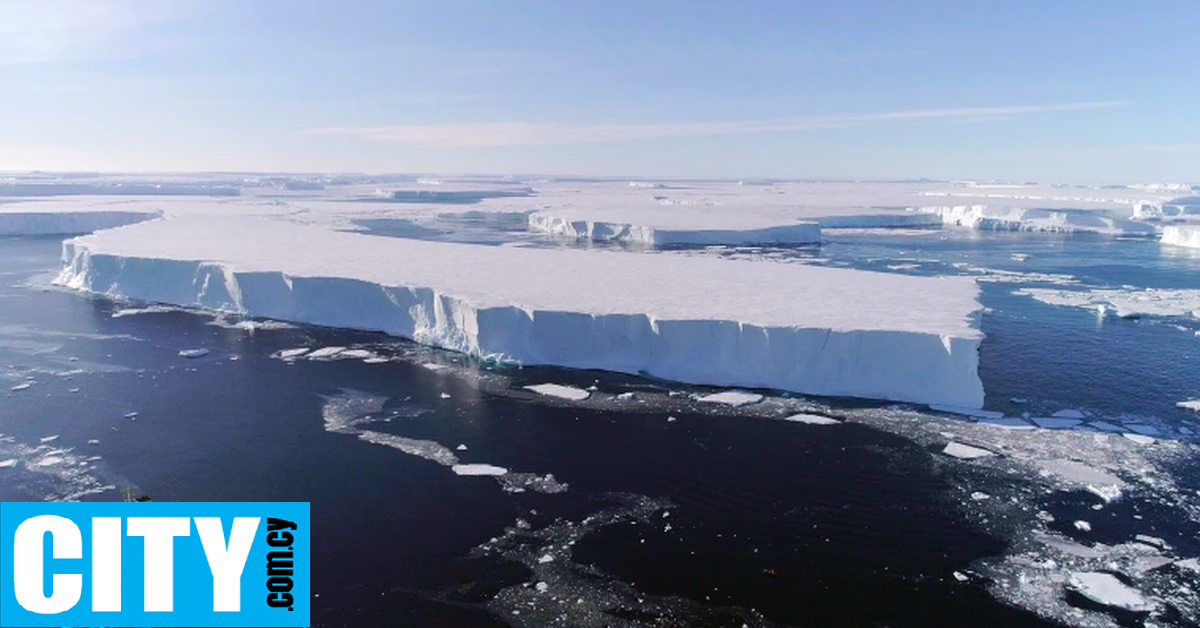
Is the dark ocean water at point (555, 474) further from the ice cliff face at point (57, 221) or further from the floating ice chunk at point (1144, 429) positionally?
the ice cliff face at point (57, 221)

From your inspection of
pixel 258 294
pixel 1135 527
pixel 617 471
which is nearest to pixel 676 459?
pixel 617 471

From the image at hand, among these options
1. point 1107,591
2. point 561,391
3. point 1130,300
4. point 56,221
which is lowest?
point 1107,591

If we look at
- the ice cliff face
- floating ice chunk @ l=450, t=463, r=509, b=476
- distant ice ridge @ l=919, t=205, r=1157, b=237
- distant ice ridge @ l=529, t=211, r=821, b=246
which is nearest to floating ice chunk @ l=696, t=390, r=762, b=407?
floating ice chunk @ l=450, t=463, r=509, b=476

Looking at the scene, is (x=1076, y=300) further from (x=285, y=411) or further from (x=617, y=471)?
(x=285, y=411)

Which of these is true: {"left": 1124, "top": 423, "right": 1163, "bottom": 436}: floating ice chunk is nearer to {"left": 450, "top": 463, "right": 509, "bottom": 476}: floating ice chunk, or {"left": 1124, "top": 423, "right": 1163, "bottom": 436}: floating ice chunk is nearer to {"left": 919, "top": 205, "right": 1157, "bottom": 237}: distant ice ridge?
{"left": 450, "top": 463, "right": 509, "bottom": 476}: floating ice chunk

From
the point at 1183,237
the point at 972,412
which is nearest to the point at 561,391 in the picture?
the point at 972,412

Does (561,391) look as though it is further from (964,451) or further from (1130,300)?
(1130,300)
